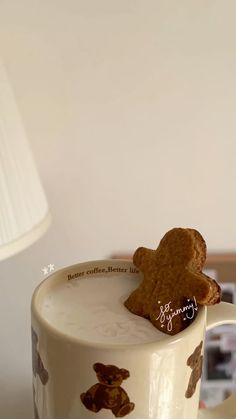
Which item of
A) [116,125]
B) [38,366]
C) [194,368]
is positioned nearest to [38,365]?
[38,366]

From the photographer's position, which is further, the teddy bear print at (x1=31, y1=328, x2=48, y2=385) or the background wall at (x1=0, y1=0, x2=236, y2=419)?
the background wall at (x1=0, y1=0, x2=236, y2=419)

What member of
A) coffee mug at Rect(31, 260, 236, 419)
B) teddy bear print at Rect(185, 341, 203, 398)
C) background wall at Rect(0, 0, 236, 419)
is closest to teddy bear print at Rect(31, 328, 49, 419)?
coffee mug at Rect(31, 260, 236, 419)

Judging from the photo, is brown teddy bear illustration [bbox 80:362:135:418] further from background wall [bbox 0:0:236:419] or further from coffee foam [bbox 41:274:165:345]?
background wall [bbox 0:0:236:419]

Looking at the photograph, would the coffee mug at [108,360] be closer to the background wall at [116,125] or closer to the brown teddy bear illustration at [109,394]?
the brown teddy bear illustration at [109,394]

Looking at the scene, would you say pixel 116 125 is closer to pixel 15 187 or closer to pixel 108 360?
pixel 15 187

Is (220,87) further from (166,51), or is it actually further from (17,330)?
(17,330)

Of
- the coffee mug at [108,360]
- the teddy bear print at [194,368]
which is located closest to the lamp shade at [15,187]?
the coffee mug at [108,360]

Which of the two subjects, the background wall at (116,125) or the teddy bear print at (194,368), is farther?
the background wall at (116,125)
